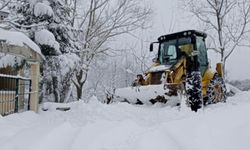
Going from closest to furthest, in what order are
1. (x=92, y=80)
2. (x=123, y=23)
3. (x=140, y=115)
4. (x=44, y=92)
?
1. (x=140, y=115)
2. (x=44, y=92)
3. (x=123, y=23)
4. (x=92, y=80)

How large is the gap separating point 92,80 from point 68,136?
3876 cm

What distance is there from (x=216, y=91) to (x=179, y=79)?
170cm

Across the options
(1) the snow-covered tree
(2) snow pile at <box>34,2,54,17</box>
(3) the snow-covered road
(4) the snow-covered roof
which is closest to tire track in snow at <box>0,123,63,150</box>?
(3) the snow-covered road

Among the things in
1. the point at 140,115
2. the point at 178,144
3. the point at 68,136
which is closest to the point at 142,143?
the point at 178,144

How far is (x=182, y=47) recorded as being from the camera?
11352 millimetres

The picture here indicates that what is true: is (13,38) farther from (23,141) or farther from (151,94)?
(23,141)

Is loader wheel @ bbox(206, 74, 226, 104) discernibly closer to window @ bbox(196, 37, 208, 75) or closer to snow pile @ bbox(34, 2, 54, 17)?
window @ bbox(196, 37, 208, 75)

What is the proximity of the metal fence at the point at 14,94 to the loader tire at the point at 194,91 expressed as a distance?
4.68m

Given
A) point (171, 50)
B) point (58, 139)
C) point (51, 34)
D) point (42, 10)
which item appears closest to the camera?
point (58, 139)

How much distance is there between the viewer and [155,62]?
489 inches

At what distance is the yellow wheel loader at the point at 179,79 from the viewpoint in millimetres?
9594

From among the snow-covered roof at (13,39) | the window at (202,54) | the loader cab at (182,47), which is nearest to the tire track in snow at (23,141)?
the snow-covered roof at (13,39)

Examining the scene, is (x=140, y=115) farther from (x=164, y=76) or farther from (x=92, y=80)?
(x=92, y=80)

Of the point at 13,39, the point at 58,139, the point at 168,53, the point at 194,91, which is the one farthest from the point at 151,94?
the point at 58,139
